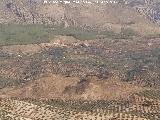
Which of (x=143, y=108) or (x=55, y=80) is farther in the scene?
(x=55, y=80)

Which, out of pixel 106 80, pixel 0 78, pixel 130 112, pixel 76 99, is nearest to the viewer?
pixel 130 112

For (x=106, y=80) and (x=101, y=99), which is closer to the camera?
(x=101, y=99)

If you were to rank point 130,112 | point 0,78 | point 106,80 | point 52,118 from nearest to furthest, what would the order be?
point 52,118 → point 130,112 → point 106,80 → point 0,78

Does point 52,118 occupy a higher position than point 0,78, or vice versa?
point 52,118

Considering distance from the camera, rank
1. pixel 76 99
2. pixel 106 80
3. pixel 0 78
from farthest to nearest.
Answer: pixel 0 78, pixel 106 80, pixel 76 99

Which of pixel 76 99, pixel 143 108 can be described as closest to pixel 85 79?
pixel 76 99

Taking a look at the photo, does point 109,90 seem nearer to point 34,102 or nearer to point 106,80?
point 106,80

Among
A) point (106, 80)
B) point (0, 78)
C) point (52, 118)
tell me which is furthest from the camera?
point (0, 78)

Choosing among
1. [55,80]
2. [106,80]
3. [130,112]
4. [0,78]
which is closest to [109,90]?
[106,80]

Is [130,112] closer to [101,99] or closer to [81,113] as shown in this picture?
[81,113]
